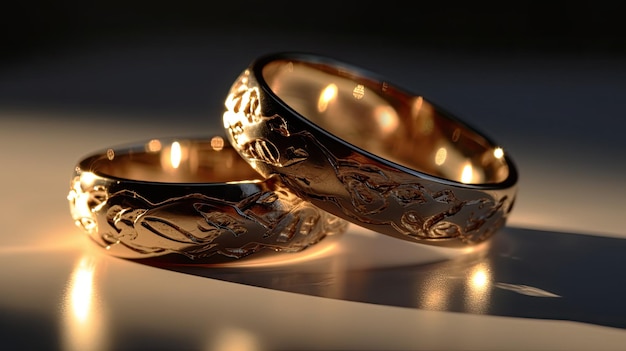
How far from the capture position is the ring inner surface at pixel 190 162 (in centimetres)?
243

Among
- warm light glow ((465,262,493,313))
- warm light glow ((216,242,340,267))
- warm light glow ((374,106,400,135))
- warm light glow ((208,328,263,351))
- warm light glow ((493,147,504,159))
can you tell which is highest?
warm light glow ((493,147,504,159))

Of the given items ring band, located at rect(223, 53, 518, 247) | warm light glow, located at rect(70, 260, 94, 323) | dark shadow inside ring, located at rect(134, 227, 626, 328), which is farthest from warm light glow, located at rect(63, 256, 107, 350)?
ring band, located at rect(223, 53, 518, 247)

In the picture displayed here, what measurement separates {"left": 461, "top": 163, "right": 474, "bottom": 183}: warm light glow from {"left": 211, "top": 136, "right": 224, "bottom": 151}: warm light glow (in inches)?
24.2

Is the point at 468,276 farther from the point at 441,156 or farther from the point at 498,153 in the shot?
the point at 441,156

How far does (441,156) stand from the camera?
99.7 inches

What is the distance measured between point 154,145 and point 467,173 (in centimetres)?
79

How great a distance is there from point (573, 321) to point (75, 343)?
84 cm

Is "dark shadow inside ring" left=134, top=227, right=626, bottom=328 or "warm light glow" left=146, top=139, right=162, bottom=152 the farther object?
"warm light glow" left=146, top=139, right=162, bottom=152

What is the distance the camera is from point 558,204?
8.27ft

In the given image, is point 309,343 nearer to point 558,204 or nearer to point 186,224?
point 186,224

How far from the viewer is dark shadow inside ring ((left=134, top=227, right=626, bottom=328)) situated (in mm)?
1771

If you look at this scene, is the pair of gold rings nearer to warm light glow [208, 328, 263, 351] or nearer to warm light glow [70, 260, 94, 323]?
warm light glow [70, 260, 94, 323]

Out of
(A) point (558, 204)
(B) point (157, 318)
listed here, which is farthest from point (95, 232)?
(A) point (558, 204)

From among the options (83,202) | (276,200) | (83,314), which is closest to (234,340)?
(83,314)
